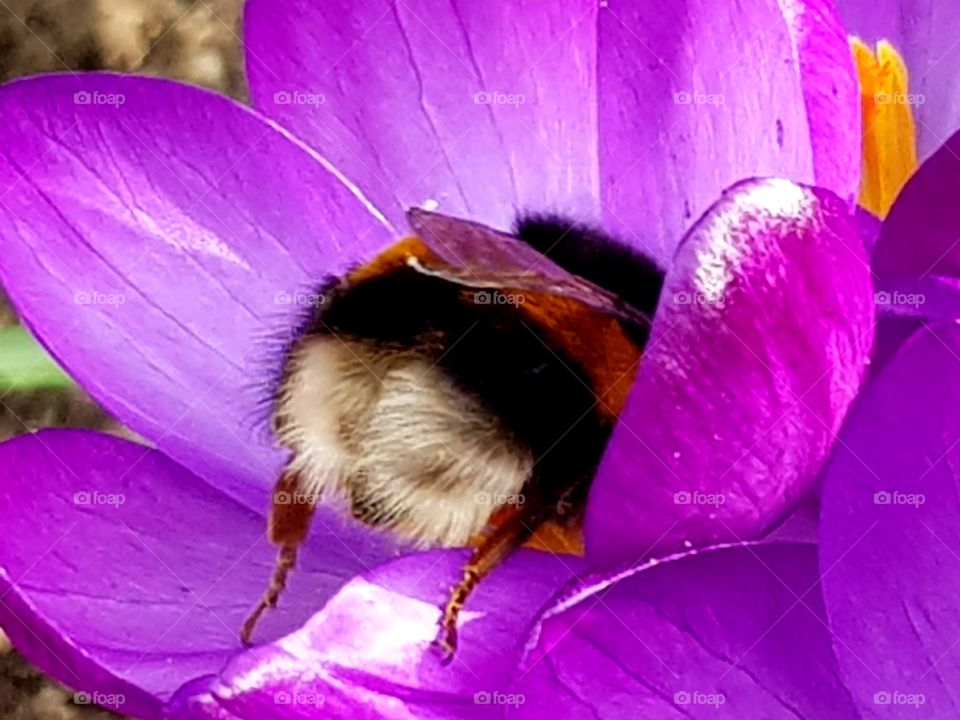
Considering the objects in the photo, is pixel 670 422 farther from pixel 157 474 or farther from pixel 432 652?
pixel 157 474

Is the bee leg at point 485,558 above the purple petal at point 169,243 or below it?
below

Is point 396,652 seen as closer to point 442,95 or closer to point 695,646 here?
point 695,646

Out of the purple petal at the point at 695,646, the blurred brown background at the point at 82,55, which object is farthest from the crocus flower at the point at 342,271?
the blurred brown background at the point at 82,55

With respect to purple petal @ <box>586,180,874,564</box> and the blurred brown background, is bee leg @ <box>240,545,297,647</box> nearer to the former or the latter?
purple petal @ <box>586,180,874,564</box>

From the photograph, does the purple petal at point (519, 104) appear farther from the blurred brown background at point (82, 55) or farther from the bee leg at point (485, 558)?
the blurred brown background at point (82, 55)

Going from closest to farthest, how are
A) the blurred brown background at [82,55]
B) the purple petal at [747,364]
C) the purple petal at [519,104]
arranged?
the purple petal at [747,364] < the purple petal at [519,104] < the blurred brown background at [82,55]

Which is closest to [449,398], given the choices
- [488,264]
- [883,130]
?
[488,264]

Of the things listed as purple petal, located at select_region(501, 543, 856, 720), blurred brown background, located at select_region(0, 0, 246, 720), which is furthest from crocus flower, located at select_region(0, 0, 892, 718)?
blurred brown background, located at select_region(0, 0, 246, 720)
